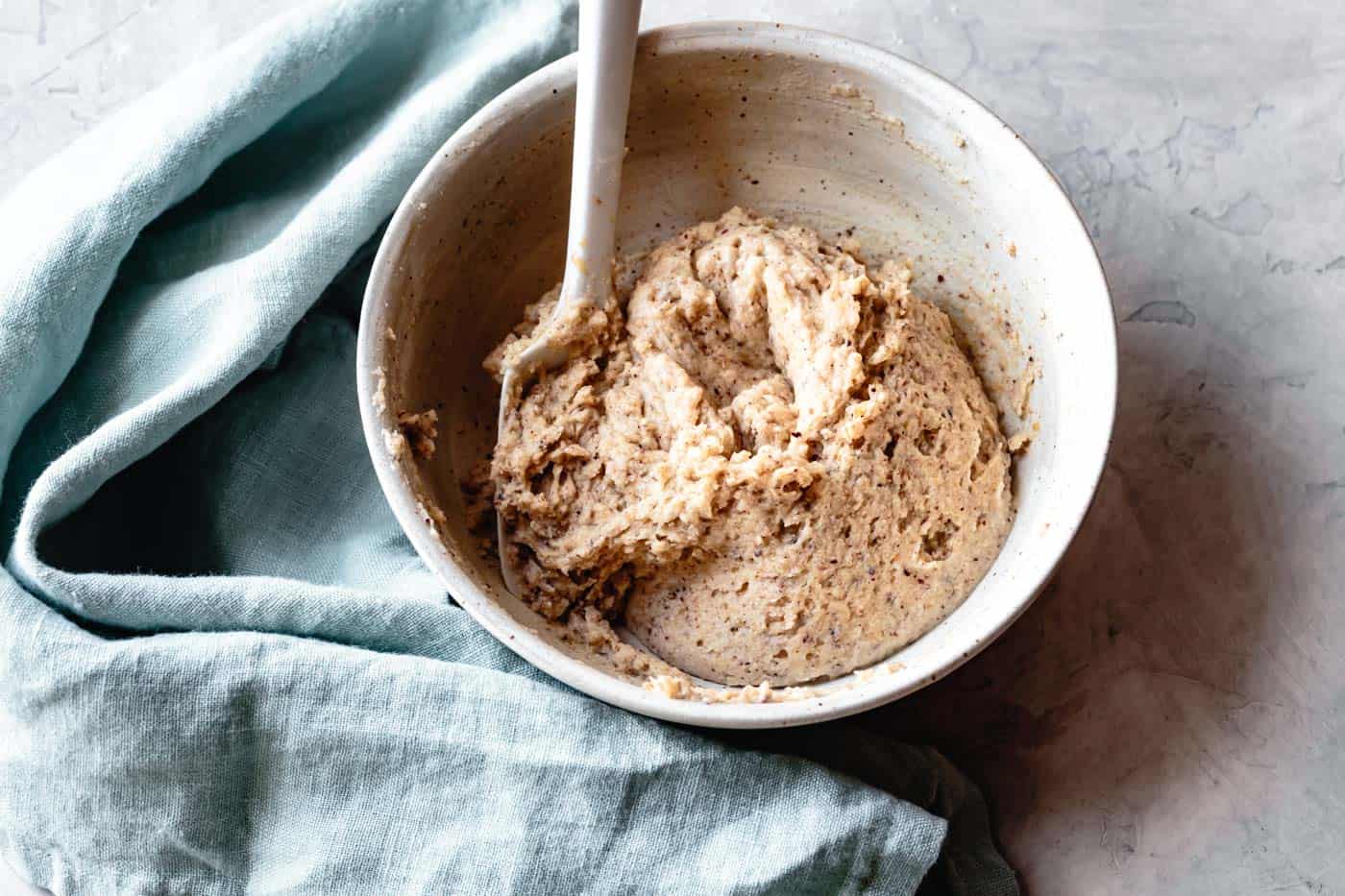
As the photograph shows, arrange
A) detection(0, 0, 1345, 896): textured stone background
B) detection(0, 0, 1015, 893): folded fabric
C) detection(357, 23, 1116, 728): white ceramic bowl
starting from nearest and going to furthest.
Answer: detection(357, 23, 1116, 728): white ceramic bowl → detection(0, 0, 1015, 893): folded fabric → detection(0, 0, 1345, 896): textured stone background

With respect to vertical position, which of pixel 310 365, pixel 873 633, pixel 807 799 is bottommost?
pixel 807 799

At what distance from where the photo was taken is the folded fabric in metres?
Answer: 1.49

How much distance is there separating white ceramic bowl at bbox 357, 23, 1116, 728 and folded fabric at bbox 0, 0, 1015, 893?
0.49 ft

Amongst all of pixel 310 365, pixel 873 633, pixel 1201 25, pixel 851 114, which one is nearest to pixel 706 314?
pixel 851 114

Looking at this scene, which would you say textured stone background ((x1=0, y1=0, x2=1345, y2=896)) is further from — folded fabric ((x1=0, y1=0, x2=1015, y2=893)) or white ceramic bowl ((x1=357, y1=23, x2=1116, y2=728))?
white ceramic bowl ((x1=357, y1=23, x2=1116, y2=728))

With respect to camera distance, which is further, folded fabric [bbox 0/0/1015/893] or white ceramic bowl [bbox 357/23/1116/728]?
folded fabric [bbox 0/0/1015/893]

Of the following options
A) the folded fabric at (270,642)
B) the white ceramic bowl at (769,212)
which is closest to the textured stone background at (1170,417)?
the folded fabric at (270,642)

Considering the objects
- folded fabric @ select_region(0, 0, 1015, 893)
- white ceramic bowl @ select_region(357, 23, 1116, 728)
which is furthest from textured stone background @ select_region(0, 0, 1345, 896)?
white ceramic bowl @ select_region(357, 23, 1116, 728)

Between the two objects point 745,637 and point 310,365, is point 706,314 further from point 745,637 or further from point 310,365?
point 310,365

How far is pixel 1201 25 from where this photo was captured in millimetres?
1860

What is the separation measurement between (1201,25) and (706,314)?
0.92 meters

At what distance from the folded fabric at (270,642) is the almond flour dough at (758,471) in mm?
157

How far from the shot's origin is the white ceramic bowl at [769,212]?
1.39 m

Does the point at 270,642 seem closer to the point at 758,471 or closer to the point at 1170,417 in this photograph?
the point at 758,471
